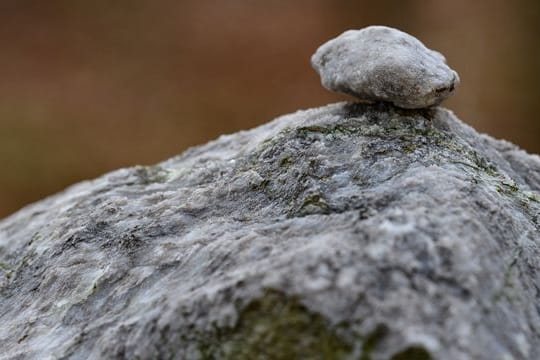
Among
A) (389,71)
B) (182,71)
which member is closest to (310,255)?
(389,71)

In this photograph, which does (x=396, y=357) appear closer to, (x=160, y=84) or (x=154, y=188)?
(x=154, y=188)

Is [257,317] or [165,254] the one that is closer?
[257,317]

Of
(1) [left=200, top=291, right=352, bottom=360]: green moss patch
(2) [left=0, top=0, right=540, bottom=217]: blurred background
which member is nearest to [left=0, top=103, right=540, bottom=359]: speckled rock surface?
(1) [left=200, top=291, right=352, bottom=360]: green moss patch

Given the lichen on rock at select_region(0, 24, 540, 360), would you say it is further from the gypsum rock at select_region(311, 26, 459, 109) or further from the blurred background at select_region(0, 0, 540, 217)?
the blurred background at select_region(0, 0, 540, 217)

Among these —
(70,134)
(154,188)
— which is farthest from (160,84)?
(154,188)

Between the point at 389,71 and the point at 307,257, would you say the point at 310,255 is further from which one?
the point at 389,71

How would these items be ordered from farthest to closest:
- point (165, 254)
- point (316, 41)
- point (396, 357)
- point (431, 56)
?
1. point (316, 41)
2. point (431, 56)
3. point (165, 254)
4. point (396, 357)

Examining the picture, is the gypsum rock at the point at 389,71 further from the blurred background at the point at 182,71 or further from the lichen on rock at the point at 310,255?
the blurred background at the point at 182,71
